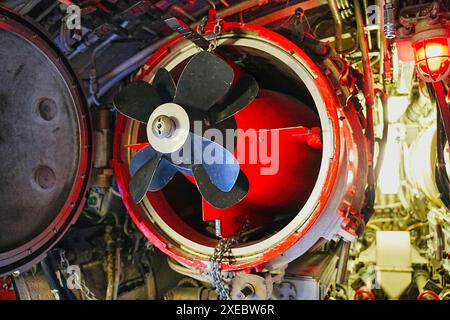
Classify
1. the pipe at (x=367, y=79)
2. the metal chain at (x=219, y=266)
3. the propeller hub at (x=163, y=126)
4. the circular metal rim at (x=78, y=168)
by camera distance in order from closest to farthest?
the propeller hub at (x=163, y=126) → the circular metal rim at (x=78, y=168) → the metal chain at (x=219, y=266) → the pipe at (x=367, y=79)

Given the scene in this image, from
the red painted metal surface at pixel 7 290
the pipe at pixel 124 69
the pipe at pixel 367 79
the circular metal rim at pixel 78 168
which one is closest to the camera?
the circular metal rim at pixel 78 168

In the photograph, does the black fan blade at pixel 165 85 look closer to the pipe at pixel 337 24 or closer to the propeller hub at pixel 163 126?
the propeller hub at pixel 163 126

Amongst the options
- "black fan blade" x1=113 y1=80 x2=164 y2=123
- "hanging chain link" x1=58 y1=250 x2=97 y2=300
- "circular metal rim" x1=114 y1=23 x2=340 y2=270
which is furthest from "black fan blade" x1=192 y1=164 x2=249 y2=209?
"hanging chain link" x1=58 y1=250 x2=97 y2=300

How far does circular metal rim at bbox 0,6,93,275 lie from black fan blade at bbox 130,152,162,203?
447 millimetres

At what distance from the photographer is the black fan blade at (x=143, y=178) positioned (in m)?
2.82

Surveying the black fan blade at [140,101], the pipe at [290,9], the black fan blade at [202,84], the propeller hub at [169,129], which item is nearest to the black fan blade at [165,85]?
the black fan blade at [140,101]

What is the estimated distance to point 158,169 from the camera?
9.89 ft

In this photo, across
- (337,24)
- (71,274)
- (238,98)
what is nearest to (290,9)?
(337,24)

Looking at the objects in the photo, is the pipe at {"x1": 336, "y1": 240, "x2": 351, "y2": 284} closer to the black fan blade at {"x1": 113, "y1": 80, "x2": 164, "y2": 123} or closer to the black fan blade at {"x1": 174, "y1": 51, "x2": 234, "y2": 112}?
the black fan blade at {"x1": 174, "y1": 51, "x2": 234, "y2": 112}

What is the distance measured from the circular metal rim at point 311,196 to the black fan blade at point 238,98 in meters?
0.31

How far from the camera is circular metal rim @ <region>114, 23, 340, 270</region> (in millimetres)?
2689
